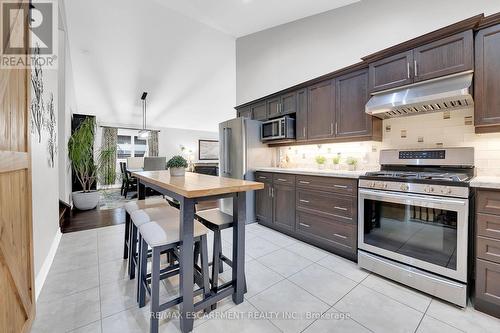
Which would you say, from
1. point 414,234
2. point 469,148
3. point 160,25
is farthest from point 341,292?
point 160,25

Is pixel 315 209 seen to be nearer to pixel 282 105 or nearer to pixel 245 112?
pixel 282 105

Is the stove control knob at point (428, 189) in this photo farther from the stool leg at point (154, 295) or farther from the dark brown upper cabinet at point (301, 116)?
the stool leg at point (154, 295)

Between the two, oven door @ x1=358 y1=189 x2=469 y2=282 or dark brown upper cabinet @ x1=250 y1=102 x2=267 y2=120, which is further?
dark brown upper cabinet @ x1=250 y1=102 x2=267 y2=120

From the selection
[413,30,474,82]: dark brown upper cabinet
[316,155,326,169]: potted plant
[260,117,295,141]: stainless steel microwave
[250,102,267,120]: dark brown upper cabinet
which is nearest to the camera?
[413,30,474,82]: dark brown upper cabinet

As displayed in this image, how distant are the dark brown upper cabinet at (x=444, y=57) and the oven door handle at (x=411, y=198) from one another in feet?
3.58

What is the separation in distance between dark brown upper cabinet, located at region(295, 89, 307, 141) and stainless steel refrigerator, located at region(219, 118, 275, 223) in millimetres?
773

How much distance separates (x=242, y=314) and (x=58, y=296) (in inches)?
59.5

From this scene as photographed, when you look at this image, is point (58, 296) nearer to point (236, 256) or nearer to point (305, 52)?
point (236, 256)

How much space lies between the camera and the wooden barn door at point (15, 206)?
103cm

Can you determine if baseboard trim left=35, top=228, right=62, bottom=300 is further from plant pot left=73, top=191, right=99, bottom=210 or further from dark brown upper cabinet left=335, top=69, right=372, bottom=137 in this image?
dark brown upper cabinet left=335, top=69, right=372, bottom=137

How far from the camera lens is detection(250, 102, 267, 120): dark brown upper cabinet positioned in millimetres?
3816

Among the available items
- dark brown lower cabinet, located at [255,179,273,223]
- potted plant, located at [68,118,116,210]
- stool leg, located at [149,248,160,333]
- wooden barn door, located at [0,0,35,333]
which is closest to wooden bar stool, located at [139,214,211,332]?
stool leg, located at [149,248,160,333]

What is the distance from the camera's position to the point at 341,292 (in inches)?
69.3

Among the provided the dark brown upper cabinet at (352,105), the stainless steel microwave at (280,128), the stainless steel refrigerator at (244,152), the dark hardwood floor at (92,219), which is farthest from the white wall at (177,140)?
the dark brown upper cabinet at (352,105)
